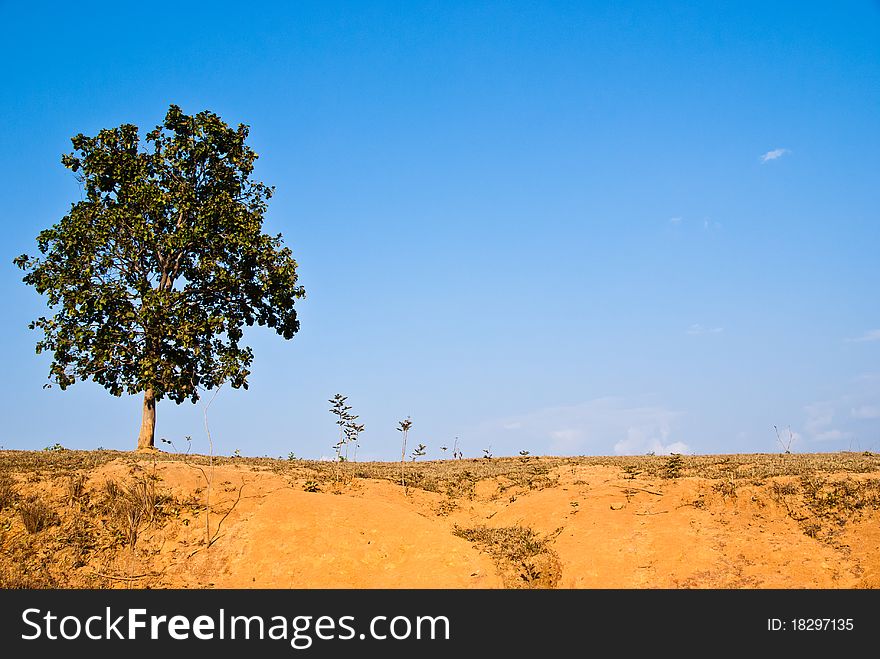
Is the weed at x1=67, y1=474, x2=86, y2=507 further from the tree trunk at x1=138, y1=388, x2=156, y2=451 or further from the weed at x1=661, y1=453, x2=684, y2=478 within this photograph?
the weed at x1=661, y1=453, x2=684, y2=478

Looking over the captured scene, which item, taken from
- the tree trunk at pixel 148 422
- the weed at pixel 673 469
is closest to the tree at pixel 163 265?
the tree trunk at pixel 148 422

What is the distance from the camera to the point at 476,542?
663 inches

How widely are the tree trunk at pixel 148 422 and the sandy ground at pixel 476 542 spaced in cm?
875

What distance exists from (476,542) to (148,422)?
686 inches

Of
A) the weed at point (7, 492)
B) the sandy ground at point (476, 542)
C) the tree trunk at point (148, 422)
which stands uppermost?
the tree trunk at point (148, 422)

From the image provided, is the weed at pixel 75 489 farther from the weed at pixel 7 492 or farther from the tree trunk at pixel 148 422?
the tree trunk at pixel 148 422

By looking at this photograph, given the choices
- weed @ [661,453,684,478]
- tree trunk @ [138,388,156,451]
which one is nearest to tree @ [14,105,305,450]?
tree trunk @ [138,388,156,451]

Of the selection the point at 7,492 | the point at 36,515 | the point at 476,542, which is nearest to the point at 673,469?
the point at 476,542

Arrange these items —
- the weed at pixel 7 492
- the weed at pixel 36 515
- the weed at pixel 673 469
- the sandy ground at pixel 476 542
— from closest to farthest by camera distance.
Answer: the sandy ground at pixel 476 542 → the weed at pixel 36 515 → the weed at pixel 7 492 → the weed at pixel 673 469

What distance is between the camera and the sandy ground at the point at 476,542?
579 inches

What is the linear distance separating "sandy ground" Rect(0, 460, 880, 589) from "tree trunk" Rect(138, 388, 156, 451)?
28.7 ft

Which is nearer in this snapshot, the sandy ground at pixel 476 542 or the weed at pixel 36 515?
the sandy ground at pixel 476 542
